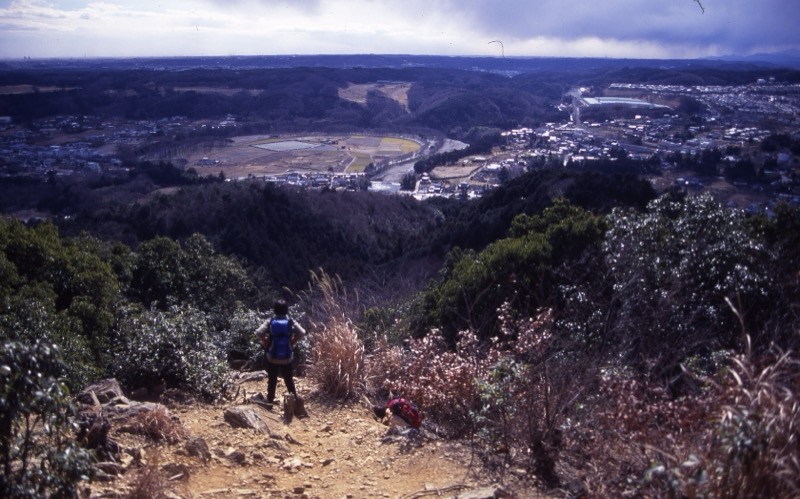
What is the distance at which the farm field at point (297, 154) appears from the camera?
144 feet

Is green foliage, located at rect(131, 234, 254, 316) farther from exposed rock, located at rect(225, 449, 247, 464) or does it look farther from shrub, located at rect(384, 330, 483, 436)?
exposed rock, located at rect(225, 449, 247, 464)

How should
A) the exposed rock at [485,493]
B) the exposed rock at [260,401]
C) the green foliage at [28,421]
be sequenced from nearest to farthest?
the green foliage at [28,421] → the exposed rock at [485,493] → the exposed rock at [260,401]

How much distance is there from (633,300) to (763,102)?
752 inches

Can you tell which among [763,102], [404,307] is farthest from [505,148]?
[404,307]

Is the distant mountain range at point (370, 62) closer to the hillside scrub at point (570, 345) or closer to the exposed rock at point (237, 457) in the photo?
the hillside scrub at point (570, 345)

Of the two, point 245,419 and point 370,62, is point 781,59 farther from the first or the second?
point 370,62

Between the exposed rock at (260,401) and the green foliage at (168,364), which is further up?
the green foliage at (168,364)

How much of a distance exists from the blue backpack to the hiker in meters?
1.14

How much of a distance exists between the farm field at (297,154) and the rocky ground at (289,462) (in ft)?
120

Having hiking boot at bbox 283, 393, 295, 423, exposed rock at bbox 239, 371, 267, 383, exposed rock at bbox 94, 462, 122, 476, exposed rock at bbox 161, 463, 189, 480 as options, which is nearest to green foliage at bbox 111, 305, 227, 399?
exposed rock at bbox 239, 371, 267, 383

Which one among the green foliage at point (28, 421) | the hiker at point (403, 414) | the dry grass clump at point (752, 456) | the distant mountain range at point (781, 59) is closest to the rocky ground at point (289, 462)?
the hiker at point (403, 414)

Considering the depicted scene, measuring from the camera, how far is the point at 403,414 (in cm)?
553

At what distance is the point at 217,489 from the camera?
4.02 metres

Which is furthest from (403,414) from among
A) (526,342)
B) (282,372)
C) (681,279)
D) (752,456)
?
(752,456)
